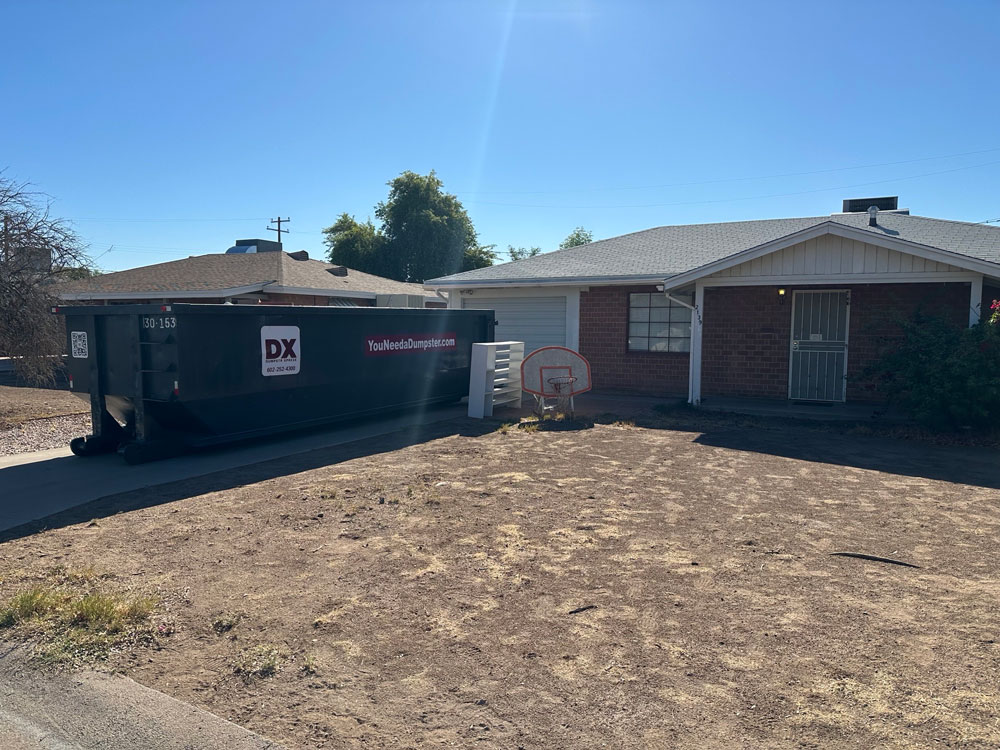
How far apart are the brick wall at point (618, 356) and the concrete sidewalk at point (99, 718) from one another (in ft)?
44.3

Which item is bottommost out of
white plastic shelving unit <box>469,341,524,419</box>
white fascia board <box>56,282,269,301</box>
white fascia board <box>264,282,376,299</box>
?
white plastic shelving unit <box>469,341,524,419</box>

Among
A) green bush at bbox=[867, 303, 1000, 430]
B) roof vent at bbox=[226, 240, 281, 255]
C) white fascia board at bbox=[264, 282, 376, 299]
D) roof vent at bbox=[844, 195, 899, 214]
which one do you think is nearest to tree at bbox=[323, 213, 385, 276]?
roof vent at bbox=[226, 240, 281, 255]

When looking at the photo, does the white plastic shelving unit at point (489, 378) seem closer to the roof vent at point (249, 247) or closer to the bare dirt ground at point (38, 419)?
the bare dirt ground at point (38, 419)

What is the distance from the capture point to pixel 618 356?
16469mm

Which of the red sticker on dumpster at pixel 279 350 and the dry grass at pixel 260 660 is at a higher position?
the red sticker on dumpster at pixel 279 350

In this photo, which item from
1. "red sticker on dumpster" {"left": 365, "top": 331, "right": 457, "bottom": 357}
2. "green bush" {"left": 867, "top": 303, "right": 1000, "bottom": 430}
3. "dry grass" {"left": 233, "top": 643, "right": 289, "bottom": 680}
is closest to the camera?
"dry grass" {"left": 233, "top": 643, "right": 289, "bottom": 680}

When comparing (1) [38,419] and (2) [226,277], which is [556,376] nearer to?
(1) [38,419]

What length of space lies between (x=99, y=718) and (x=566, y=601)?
2704mm

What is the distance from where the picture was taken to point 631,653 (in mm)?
3992

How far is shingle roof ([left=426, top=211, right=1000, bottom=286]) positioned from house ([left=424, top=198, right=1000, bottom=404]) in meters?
0.06

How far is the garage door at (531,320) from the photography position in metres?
17.2

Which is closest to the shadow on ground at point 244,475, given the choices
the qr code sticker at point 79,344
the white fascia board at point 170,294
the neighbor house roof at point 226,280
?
the qr code sticker at point 79,344

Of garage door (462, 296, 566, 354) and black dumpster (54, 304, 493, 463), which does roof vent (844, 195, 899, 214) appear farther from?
black dumpster (54, 304, 493, 463)

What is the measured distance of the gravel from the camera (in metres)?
10.8
